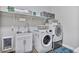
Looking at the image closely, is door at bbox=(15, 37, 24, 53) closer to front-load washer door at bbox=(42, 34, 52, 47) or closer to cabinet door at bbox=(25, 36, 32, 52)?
cabinet door at bbox=(25, 36, 32, 52)

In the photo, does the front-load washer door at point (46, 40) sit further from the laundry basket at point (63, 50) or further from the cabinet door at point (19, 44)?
the cabinet door at point (19, 44)

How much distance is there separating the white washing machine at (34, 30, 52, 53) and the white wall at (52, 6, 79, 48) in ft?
1.20

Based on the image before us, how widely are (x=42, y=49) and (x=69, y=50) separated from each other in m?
0.56

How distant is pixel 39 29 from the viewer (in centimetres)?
144

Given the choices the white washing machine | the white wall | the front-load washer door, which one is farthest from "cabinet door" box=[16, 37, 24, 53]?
the white wall

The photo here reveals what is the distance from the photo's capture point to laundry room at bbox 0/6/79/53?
51.1 inches

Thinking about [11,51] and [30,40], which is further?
[30,40]

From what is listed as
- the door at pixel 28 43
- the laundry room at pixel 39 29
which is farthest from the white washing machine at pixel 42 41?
the door at pixel 28 43

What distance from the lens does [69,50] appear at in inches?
56.1

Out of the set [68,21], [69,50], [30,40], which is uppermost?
[68,21]

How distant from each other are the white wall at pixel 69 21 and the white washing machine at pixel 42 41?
1.20 feet

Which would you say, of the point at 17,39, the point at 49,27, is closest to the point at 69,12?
the point at 49,27
